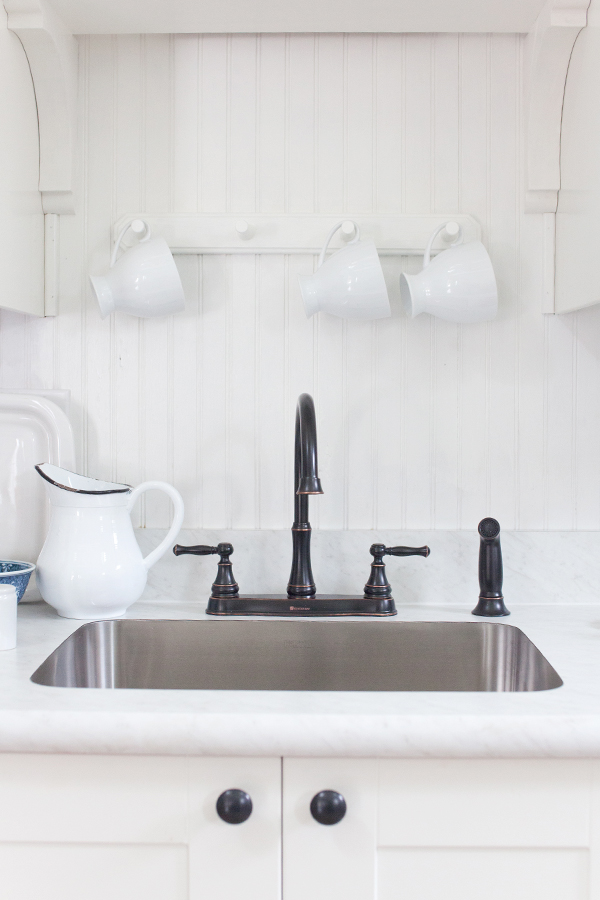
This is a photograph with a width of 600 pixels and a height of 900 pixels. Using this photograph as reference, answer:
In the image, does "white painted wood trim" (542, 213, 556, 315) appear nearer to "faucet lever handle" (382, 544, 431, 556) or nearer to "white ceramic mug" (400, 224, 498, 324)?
"white ceramic mug" (400, 224, 498, 324)

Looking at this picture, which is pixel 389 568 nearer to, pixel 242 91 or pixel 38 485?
pixel 38 485

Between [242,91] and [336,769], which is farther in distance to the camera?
[242,91]

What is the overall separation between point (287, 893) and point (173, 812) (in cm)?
15

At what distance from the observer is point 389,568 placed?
1.30 m

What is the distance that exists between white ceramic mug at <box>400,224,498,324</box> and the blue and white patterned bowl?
0.76 m

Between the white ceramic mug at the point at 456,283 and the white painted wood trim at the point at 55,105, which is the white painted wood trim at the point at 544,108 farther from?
the white painted wood trim at the point at 55,105

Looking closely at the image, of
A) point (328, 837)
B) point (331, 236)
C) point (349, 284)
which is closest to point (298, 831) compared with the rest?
point (328, 837)

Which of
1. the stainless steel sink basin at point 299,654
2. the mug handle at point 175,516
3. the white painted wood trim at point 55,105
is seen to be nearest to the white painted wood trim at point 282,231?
the white painted wood trim at point 55,105

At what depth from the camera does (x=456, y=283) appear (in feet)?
3.91

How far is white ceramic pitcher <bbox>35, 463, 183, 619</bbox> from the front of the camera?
3.63 ft

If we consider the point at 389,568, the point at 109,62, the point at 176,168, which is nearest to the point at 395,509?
the point at 389,568

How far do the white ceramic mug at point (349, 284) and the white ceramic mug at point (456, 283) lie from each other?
0.06 metres

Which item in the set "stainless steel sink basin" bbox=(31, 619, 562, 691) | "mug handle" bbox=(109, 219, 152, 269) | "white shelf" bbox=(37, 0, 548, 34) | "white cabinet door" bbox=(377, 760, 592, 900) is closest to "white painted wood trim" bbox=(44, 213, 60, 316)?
"mug handle" bbox=(109, 219, 152, 269)

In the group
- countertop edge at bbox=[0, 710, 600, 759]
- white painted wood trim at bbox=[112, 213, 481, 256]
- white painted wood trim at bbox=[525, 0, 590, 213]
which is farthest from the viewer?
white painted wood trim at bbox=[112, 213, 481, 256]
